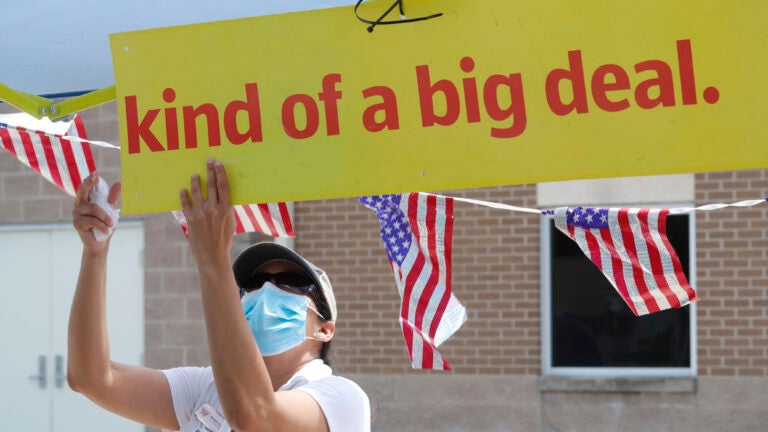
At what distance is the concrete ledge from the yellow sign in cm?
686

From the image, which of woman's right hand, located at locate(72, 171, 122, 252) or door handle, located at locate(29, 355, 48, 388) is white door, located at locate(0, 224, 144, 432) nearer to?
door handle, located at locate(29, 355, 48, 388)

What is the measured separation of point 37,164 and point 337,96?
2.53m

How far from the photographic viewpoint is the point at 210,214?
2.16m

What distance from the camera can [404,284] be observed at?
4.21 m

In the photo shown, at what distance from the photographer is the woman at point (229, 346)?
2221 millimetres

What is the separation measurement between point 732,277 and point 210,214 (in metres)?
7.01

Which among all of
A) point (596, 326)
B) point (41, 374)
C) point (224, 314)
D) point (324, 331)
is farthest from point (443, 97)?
point (41, 374)

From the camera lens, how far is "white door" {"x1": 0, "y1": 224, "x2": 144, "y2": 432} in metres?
9.29

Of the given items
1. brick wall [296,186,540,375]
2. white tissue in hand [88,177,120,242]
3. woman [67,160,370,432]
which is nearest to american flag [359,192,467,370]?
woman [67,160,370,432]

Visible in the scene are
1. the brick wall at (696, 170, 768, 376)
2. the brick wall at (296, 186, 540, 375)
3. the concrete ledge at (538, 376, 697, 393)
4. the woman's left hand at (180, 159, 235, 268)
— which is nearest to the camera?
the woman's left hand at (180, 159, 235, 268)

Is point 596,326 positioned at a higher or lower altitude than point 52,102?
lower

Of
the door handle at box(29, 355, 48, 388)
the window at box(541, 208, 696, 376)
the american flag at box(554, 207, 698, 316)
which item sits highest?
the american flag at box(554, 207, 698, 316)

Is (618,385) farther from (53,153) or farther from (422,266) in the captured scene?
(53,153)

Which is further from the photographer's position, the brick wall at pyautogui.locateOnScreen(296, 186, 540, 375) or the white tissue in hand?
the brick wall at pyautogui.locateOnScreen(296, 186, 540, 375)
